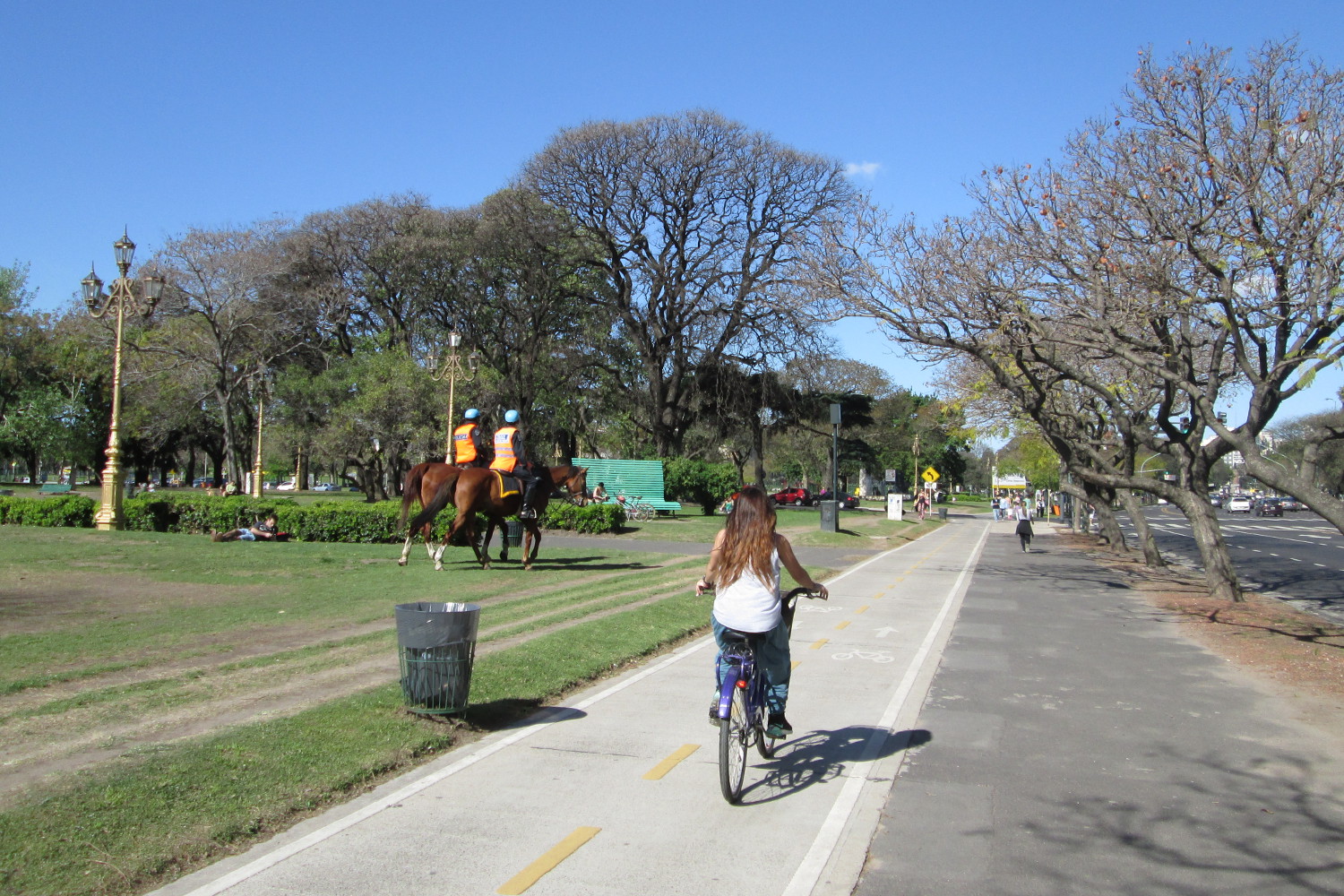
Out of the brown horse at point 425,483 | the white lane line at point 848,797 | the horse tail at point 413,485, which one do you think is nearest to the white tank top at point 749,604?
the white lane line at point 848,797

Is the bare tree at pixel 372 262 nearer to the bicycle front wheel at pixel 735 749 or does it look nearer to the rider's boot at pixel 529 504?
the rider's boot at pixel 529 504

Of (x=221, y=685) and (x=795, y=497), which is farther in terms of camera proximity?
(x=795, y=497)

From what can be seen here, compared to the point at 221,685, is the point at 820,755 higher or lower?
lower

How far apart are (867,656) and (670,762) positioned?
16.4 feet

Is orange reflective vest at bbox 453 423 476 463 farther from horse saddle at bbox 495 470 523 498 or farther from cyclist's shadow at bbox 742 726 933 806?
cyclist's shadow at bbox 742 726 933 806

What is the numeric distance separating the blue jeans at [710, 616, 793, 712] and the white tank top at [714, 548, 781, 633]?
3.2 inches

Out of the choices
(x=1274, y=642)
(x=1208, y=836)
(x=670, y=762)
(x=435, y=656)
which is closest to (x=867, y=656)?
(x=670, y=762)

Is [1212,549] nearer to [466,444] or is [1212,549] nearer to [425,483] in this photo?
[466,444]

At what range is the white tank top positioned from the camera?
6227 mm

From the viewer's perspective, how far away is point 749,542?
21.0 ft

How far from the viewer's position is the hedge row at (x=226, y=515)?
2353cm

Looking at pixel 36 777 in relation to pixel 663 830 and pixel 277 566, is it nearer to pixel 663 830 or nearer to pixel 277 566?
pixel 663 830

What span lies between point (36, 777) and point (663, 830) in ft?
12.0

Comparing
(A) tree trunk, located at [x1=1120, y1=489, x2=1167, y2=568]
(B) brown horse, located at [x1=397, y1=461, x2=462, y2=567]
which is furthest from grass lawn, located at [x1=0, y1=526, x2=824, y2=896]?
(A) tree trunk, located at [x1=1120, y1=489, x2=1167, y2=568]
